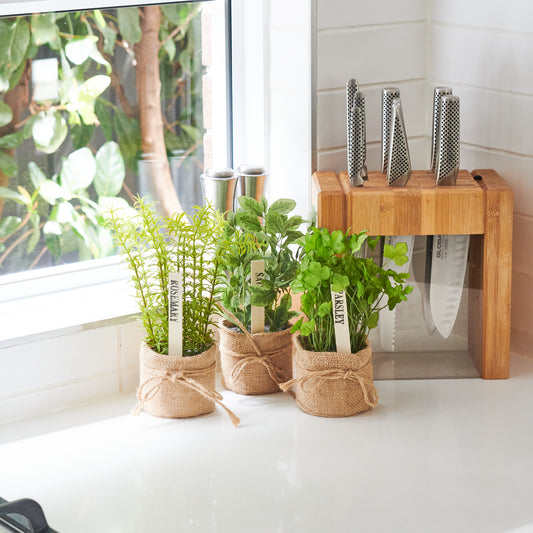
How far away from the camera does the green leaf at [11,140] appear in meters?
1.32

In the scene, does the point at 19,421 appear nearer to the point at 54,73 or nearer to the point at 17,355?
the point at 17,355

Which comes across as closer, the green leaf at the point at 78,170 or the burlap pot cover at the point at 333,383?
the burlap pot cover at the point at 333,383

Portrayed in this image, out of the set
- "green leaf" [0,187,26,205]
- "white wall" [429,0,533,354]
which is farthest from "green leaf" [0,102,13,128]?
"white wall" [429,0,533,354]

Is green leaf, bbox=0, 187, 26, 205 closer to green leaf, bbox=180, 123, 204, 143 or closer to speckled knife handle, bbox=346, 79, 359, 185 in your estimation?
green leaf, bbox=180, 123, 204, 143

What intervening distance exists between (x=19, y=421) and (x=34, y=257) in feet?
0.93

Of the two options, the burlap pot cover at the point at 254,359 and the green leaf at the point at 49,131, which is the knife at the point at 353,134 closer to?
the burlap pot cover at the point at 254,359

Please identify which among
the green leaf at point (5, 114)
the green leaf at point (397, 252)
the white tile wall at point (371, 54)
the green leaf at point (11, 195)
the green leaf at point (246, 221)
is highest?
the white tile wall at point (371, 54)

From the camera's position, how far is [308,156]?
141cm

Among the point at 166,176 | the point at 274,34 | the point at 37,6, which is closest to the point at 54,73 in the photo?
the point at 37,6

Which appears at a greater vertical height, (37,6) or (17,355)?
(37,6)

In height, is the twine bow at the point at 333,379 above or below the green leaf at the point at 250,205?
below

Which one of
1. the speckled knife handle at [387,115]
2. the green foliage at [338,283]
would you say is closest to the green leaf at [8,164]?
the green foliage at [338,283]

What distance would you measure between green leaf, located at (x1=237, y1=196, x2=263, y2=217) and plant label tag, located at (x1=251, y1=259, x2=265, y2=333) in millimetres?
78

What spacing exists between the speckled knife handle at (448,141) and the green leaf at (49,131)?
1.95ft
